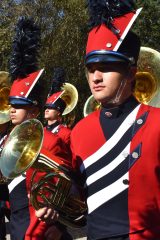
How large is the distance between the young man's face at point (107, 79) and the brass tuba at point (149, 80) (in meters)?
1.68

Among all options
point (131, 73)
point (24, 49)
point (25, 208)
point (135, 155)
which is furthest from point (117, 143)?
point (24, 49)

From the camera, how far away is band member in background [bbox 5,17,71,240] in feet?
10.9

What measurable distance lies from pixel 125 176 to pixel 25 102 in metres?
1.69

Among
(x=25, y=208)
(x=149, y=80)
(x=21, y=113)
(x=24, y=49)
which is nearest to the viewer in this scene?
(x=25, y=208)

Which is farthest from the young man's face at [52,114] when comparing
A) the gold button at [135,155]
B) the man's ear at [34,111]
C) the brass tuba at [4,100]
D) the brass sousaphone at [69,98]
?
the gold button at [135,155]

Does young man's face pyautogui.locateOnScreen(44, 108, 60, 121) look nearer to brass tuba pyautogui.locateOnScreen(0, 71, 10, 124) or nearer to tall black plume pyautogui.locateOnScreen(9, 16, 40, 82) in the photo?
brass tuba pyautogui.locateOnScreen(0, 71, 10, 124)

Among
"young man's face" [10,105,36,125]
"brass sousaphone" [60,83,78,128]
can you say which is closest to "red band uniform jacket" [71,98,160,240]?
"young man's face" [10,105,36,125]

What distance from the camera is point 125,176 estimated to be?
7.66ft

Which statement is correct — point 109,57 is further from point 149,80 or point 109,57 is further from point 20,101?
point 149,80

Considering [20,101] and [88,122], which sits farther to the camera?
[20,101]

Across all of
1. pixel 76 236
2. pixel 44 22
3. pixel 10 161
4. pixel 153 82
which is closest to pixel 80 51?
pixel 44 22

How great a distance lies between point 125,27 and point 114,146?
1.96 ft

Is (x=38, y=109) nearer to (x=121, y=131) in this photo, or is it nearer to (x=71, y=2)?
(x=121, y=131)

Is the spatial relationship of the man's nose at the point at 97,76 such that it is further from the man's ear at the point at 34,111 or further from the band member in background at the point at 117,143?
the man's ear at the point at 34,111
